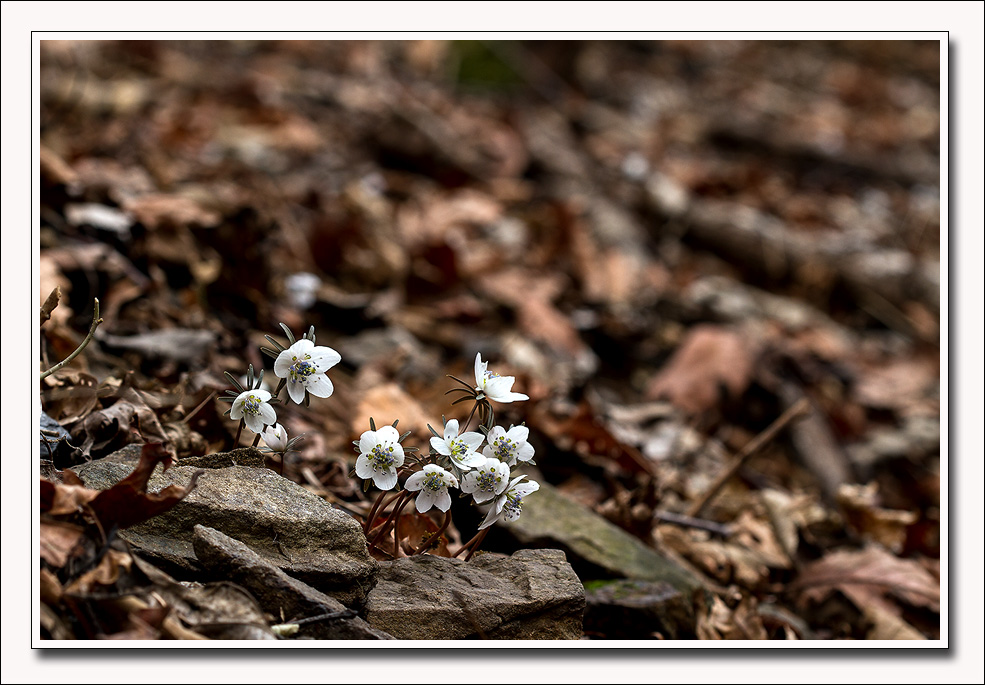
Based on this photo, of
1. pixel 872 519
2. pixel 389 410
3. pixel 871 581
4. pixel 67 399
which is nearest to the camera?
pixel 67 399

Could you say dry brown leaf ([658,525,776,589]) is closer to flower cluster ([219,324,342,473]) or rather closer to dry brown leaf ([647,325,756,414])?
dry brown leaf ([647,325,756,414])

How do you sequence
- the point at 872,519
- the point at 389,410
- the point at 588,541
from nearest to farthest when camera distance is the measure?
1. the point at 588,541
2. the point at 389,410
3. the point at 872,519

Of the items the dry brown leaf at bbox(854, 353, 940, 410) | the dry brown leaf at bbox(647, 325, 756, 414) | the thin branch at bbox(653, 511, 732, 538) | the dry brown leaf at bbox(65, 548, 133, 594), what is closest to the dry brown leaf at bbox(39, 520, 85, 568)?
the dry brown leaf at bbox(65, 548, 133, 594)

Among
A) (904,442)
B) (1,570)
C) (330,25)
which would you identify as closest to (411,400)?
(330,25)

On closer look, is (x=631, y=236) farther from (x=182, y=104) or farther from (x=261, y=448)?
(x=261, y=448)

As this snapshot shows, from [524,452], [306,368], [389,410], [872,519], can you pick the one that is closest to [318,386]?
[306,368]

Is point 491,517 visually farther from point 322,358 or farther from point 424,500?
point 322,358

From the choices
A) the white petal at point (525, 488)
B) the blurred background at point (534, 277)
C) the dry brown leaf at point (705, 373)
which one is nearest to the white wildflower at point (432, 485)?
the white petal at point (525, 488)
